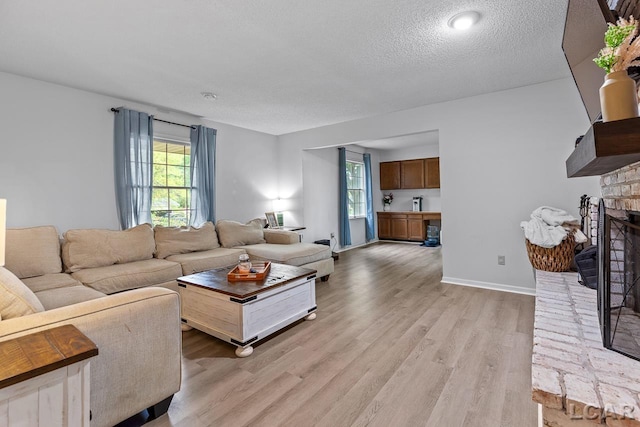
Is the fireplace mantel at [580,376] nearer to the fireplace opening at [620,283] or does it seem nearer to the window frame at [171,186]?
the fireplace opening at [620,283]

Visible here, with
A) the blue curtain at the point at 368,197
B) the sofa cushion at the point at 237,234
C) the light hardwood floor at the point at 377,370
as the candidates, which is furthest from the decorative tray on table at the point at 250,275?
the blue curtain at the point at 368,197

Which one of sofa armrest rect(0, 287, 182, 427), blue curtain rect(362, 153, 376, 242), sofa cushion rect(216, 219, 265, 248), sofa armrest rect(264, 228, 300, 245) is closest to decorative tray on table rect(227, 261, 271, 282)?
sofa armrest rect(0, 287, 182, 427)

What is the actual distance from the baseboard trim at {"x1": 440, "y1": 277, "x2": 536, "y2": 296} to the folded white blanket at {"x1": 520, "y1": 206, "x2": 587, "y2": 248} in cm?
97

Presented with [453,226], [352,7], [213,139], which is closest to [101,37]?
[352,7]

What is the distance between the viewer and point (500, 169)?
3.54 m

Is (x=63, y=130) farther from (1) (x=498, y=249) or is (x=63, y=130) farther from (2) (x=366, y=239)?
(2) (x=366, y=239)

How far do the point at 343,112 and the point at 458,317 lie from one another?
3.03 m

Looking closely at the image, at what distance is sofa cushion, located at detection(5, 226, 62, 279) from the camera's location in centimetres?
250

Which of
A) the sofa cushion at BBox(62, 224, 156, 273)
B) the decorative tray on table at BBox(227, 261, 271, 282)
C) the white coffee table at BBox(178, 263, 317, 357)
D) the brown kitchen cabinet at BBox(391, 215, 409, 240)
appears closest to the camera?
the white coffee table at BBox(178, 263, 317, 357)

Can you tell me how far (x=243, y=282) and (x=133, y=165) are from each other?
2.38 m

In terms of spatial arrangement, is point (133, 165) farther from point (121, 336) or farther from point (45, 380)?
point (45, 380)

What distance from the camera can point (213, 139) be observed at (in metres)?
4.52

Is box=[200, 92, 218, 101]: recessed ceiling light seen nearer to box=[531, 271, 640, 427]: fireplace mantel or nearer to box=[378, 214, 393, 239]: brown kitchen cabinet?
box=[531, 271, 640, 427]: fireplace mantel

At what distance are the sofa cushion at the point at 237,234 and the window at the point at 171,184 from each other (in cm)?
61
